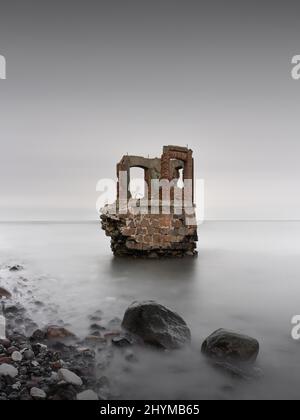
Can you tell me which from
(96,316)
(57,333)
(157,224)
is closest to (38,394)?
(57,333)

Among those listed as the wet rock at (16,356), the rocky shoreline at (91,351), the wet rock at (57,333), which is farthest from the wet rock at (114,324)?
the wet rock at (16,356)

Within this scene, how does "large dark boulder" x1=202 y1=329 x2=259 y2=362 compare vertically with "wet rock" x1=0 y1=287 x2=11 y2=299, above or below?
above

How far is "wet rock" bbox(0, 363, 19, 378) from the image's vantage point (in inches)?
144

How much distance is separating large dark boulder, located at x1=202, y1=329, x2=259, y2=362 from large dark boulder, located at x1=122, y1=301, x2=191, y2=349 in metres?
0.63

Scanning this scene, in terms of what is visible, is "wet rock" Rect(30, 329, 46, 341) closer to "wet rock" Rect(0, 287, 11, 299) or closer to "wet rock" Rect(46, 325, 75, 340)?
"wet rock" Rect(46, 325, 75, 340)

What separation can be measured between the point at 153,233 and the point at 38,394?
41.2 feet

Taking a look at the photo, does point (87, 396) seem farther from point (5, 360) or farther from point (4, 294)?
point (4, 294)

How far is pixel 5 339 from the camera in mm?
4816

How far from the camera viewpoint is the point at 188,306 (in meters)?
8.02

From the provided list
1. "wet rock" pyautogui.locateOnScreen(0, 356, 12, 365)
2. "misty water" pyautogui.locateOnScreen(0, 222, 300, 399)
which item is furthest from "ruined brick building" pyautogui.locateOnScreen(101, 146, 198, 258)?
"wet rock" pyautogui.locateOnScreen(0, 356, 12, 365)

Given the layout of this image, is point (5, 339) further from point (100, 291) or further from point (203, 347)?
point (100, 291)
